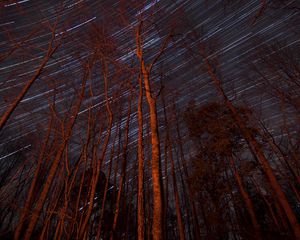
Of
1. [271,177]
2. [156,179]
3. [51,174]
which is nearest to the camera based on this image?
[156,179]

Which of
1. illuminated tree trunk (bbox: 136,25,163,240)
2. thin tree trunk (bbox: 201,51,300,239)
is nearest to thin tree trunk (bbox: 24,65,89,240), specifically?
illuminated tree trunk (bbox: 136,25,163,240)

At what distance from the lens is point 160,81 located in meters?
7.23

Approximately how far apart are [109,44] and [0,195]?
16.5 ft

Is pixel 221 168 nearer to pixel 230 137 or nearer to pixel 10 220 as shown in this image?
pixel 230 137

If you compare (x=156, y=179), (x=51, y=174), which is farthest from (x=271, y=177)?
(x=51, y=174)

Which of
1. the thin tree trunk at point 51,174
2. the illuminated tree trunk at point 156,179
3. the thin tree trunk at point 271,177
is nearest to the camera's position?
the illuminated tree trunk at point 156,179

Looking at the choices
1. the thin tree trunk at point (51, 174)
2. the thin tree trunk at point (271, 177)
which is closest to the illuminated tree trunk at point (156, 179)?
the thin tree trunk at point (51, 174)

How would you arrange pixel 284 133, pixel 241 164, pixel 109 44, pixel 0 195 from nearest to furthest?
pixel 0 195 → pixel 109 44 → pixel 284 133 → pixel 241 164

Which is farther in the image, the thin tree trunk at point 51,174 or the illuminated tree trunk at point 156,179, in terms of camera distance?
the thin tree trunk at point 51,174

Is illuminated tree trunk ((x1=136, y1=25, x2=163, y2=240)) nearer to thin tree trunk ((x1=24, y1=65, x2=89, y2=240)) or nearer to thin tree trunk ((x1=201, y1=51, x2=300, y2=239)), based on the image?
thin tree trunk ((x1=24, y1=65, x2=89, y2=240))

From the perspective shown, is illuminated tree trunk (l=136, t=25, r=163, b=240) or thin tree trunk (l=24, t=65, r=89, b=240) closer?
illuminated tree trunk (l=136, t=25, r=163, b=240)

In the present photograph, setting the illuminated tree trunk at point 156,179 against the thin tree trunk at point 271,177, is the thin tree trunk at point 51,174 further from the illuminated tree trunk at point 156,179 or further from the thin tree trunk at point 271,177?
the thin tree trunk at point 271,177

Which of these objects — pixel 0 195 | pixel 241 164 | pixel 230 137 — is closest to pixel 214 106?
pixel 230 137

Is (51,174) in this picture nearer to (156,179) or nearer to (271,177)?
(156,179)
